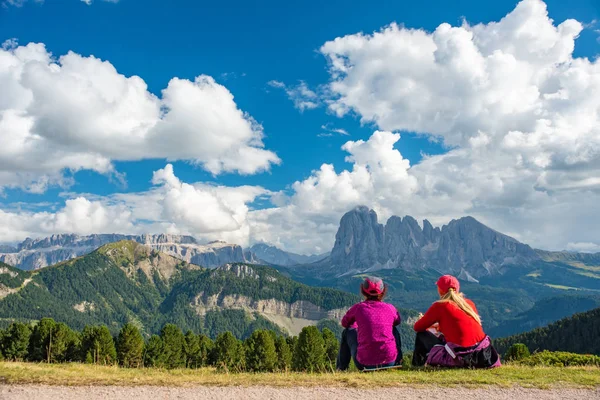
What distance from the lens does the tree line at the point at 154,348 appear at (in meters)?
65.4

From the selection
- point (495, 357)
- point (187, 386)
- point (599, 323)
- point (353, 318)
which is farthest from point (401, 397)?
point (599, 323)

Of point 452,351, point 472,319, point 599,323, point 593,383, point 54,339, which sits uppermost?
point 472,319

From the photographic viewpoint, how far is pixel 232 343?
3292 inches

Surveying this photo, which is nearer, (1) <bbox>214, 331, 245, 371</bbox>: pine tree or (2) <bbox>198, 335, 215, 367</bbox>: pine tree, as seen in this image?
(1) <bbox>214, 331, 245, 371</bbox>: pine tree

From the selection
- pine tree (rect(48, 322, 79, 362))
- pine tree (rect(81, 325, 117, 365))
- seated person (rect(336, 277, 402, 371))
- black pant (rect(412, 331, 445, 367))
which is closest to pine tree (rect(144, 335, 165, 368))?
pine tree (rect(81, 325, 117, 365))

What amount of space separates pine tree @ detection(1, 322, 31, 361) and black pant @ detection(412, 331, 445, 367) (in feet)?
221

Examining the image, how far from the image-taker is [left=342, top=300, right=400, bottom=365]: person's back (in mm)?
14125

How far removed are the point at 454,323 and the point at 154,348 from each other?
82930 mm

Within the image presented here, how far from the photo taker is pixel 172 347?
89.8 m

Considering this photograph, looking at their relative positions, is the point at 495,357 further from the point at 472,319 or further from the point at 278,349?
the point at 278,349

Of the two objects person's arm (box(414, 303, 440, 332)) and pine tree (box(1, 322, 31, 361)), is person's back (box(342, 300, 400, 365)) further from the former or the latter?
pine tree (box(1, 322, 31, 361))

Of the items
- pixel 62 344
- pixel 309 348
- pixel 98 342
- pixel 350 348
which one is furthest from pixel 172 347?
pixel 350 348

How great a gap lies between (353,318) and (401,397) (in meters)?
3.00

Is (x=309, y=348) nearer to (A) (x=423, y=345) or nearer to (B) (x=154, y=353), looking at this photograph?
(B) (x=154, y=353)
